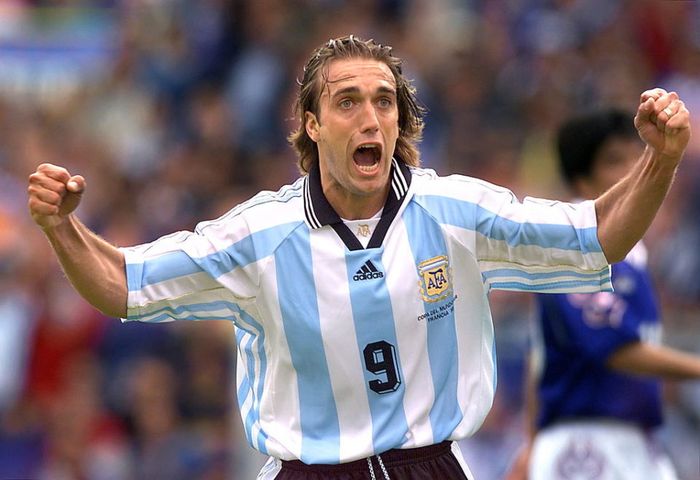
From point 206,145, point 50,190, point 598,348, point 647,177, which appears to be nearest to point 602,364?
Result: point 598,348

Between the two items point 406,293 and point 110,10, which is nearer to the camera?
point 406,293

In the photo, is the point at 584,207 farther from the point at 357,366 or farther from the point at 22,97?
the point at 22,97

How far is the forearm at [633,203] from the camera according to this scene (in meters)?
4.60

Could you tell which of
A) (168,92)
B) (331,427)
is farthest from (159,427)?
(331,427)

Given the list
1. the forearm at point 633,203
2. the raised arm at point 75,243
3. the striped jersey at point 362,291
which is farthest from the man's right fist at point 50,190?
the forearm at point 633,203

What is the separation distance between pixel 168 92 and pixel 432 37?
2263mm

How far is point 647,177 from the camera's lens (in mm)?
4609

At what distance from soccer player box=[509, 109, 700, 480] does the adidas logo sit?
197 cm

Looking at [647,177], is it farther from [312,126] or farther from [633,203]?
[312,126]

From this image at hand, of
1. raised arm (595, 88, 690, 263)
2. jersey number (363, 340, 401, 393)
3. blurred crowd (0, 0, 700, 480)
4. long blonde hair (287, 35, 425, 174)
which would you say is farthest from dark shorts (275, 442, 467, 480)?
blurred crowd (0, 0, 700, 480)

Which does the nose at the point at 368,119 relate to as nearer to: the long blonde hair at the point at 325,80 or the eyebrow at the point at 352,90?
the eyebrow at the point at 352,90

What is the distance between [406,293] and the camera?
4.93 metres

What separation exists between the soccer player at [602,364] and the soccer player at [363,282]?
1676 millimetres

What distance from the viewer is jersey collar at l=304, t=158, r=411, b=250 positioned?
5000mm
